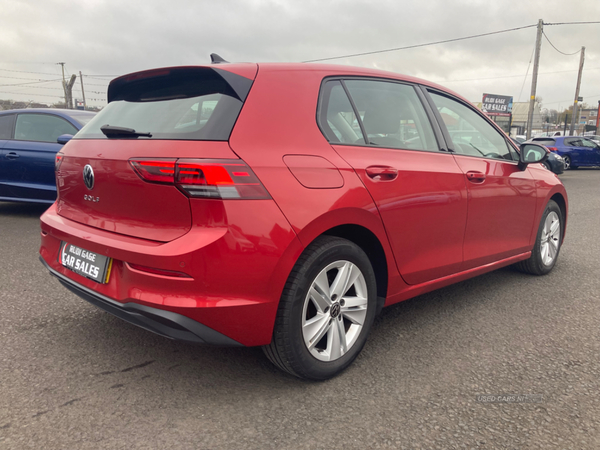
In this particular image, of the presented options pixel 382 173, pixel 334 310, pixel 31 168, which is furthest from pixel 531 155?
pixel 31 168

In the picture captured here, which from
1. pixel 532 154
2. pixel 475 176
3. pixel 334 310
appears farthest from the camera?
pixel 532 154

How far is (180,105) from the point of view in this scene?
236 cm

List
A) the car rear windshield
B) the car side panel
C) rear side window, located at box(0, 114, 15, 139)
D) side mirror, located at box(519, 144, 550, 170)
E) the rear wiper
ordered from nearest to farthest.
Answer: the car rear windshield < the rear wiper < side mirror, located at box(519, 144, 550, 170) < the car side panel < rear side window, located at box(0, 114, 15, 139)

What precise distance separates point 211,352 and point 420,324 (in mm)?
1389

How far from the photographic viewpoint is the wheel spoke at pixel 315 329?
2361 millimetres

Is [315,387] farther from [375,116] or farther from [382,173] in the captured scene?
[375,116]

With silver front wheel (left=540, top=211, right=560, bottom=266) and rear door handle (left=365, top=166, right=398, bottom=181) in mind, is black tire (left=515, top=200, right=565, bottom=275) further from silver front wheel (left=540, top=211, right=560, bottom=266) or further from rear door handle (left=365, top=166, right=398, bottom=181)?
rear door handle (left=365, top=166, right=398, bottom=181)

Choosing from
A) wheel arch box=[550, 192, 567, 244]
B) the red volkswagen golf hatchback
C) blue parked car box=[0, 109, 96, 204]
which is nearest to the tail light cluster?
the red volkswagen golf hatchback

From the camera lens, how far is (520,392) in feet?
7.91

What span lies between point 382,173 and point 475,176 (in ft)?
3.26

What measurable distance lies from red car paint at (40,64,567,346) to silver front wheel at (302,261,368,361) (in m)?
0.21

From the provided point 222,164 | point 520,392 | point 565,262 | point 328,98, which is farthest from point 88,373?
point 565,262

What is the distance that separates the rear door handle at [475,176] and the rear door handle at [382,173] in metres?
0.79

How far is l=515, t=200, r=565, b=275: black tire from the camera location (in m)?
4.28
